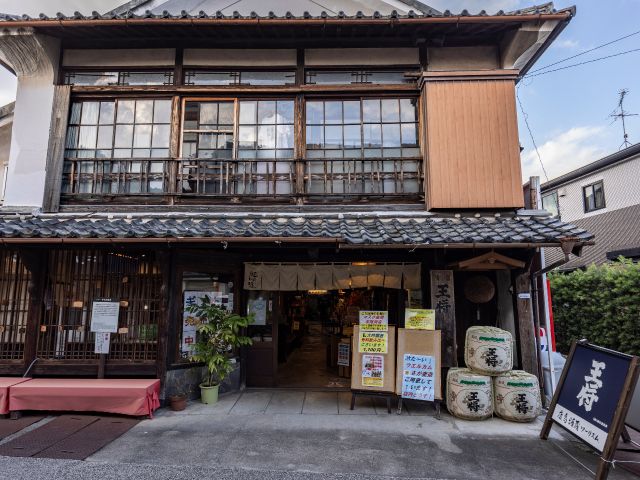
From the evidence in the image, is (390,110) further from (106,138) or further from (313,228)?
(106,138)

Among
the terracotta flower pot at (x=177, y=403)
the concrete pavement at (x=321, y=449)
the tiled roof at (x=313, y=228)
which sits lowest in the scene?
the concrete pavement at (x=321, y=449)

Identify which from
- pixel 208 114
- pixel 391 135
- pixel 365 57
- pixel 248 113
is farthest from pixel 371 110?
Answer: pixel 208 114

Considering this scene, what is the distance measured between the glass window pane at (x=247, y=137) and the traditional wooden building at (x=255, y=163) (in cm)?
5

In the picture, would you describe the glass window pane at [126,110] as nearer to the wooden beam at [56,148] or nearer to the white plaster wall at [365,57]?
the wooden beam at [56,148]

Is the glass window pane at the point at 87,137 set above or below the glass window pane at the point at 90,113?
below

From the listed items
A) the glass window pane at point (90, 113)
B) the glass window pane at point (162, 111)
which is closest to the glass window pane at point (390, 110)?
the glass window pane at point (162, 111)

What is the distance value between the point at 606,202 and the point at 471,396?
48.8ft

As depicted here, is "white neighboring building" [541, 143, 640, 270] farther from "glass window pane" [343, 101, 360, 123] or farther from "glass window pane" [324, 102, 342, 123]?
"glass window pane" [324, 102, 342, 123]

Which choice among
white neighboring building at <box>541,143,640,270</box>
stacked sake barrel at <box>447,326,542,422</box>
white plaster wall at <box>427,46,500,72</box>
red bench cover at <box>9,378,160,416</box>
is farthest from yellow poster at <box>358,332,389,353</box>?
white neighboring building at <box>541,143,640,270</box>

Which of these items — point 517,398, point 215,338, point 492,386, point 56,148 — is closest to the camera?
point 517,398

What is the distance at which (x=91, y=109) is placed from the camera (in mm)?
9062

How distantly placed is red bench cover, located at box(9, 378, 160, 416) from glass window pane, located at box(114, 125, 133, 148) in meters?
5.28

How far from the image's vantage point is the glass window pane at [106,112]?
9.02 meters

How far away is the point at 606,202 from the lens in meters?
17.0
